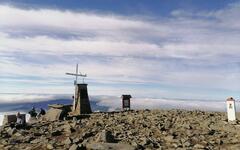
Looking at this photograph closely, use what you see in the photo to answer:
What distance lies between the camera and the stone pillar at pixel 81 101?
50.7 m

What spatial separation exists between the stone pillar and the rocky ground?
40.0ft

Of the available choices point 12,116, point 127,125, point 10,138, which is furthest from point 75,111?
point 10,138

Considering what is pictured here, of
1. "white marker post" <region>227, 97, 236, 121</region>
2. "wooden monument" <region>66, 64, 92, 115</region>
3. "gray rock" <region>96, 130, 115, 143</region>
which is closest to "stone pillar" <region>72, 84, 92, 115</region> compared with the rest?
"wooden monument" <region>66, 64, 92, 115</region>

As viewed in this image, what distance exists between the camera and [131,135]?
28828 mm

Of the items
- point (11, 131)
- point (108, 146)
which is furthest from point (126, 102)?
point (108, 146)

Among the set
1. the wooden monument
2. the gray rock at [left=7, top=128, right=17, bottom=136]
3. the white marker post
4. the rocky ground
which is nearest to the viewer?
the rocky ground

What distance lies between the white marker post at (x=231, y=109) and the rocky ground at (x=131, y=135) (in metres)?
1.68

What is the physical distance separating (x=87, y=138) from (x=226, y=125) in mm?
13730

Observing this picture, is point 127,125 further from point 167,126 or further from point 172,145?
point 172,145

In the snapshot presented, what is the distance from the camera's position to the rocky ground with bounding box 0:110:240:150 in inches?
990

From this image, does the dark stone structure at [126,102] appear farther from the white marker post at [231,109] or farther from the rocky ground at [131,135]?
the white marker post at [231,109]

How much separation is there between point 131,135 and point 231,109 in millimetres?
13327

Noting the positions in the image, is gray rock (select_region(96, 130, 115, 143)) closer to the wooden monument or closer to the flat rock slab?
the flat rock slab

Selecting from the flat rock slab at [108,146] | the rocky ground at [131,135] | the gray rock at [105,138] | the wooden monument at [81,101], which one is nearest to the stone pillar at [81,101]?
the wooden monument at [81,101]
